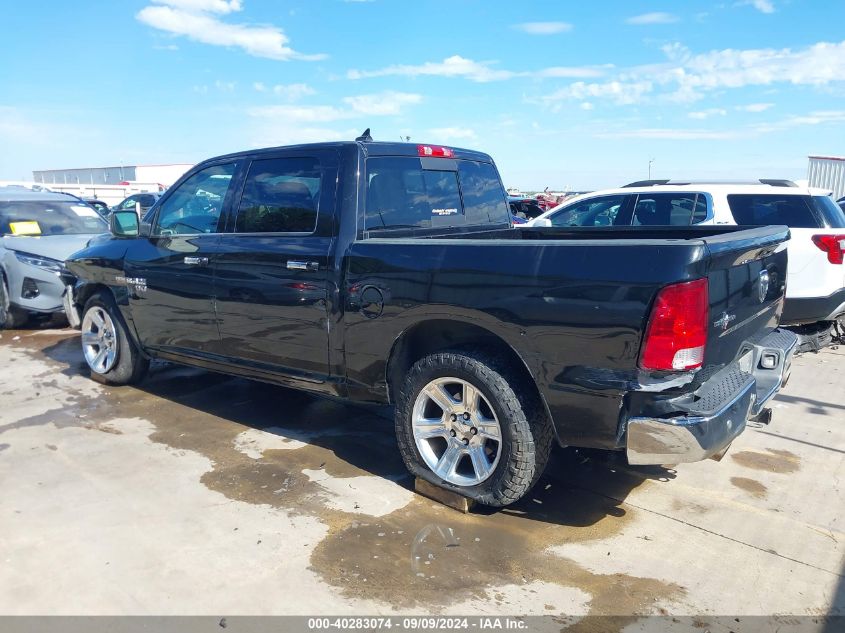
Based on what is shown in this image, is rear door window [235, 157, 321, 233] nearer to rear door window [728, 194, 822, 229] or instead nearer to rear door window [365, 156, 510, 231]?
rear door window [365, 156, 510, 231]

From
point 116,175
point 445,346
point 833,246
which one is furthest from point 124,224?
point 116,175

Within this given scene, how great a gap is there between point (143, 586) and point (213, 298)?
2269 millimetres

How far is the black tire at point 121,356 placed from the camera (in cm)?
589

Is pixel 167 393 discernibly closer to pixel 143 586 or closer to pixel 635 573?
pixel 143 586

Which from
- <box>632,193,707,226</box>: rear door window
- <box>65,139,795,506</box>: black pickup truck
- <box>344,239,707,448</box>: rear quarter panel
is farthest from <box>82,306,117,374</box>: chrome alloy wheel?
<box>632,193,707,226</box>: rear door window

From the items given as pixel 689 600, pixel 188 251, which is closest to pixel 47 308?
pixel 188 251

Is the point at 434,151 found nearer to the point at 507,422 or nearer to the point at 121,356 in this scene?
the point at 507,422

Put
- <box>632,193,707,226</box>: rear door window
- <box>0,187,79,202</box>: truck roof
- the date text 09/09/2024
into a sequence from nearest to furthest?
the date text 09/09/2024
<box>632,193,707,226</box>: rear door window
<box>0,187,79,202</box>: truck roof

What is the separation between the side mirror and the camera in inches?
220

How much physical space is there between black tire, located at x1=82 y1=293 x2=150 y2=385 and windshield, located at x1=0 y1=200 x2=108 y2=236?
362 cm

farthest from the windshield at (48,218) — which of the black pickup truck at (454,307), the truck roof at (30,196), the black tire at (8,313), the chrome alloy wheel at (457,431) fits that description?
the chrome alloy wheel at (457,431)

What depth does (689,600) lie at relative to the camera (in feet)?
9.66

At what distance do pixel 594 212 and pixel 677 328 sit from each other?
5.18 meters

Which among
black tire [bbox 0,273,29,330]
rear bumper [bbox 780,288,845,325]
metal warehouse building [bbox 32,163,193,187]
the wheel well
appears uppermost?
metal warehouse building [bbox 32,163,193,187]
